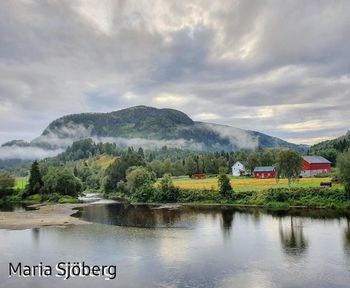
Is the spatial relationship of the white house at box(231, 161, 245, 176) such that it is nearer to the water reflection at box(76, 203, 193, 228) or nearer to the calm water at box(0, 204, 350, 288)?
the water reflection at box(76, 203, 193, 228)

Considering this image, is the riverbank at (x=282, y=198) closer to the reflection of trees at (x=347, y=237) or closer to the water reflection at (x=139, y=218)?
the water reflection at (x=139, y=218)

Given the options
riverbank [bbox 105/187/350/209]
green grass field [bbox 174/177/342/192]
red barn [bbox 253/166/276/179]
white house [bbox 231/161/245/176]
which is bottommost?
riverbank [bbox 105/187/350/209]

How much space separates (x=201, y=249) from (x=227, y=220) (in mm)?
22354

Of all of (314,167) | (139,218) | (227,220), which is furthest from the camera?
(314,167)

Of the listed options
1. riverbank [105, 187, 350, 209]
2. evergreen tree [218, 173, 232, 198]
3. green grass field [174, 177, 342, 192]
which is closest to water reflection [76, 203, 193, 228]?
riverbank [105, 187, 350, 209]

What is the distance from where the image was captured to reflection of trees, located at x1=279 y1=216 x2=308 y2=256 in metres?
42.2

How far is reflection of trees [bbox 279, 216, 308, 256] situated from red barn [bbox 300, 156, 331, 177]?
75.1m

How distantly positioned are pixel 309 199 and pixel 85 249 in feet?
163

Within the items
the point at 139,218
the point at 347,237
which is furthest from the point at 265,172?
the point at 347,237

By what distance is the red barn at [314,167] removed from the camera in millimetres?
130375

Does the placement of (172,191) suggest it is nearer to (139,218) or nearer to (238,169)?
(139,218)

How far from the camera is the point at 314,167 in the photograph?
132 metres

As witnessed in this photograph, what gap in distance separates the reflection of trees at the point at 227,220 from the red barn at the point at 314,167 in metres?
61.5

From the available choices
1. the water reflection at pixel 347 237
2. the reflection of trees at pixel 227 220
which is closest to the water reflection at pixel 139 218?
the reflection of trees at pixel 227 220
